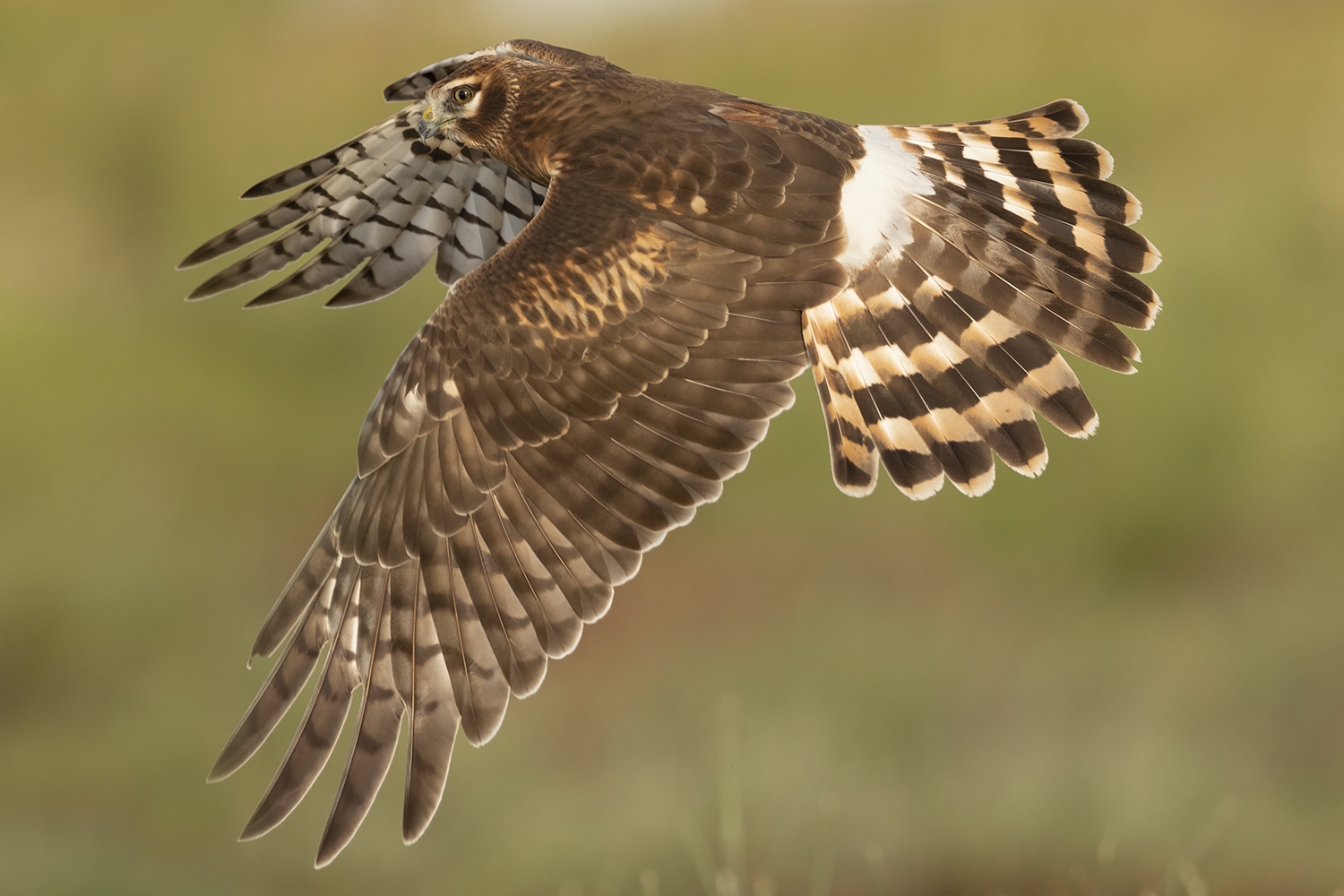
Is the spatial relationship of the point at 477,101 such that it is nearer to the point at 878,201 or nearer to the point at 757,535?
the point at 878,201

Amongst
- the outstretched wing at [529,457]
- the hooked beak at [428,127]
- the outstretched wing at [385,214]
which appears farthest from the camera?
the outstretched wing at [385,214]

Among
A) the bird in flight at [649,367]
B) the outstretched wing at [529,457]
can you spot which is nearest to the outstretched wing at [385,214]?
the bird in flight at [649,367]

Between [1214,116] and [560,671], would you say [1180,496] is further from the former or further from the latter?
[560,671]

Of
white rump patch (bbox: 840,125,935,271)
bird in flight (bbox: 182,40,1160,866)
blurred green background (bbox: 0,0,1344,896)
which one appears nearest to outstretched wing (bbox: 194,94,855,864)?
bird in flight (bbox: 182,40,1160,866)

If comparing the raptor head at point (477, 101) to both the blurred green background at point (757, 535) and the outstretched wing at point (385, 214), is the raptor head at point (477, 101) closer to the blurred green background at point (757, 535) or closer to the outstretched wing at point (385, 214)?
the outstretched wing at point (385, 214)

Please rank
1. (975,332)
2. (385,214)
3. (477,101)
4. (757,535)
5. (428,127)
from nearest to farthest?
(975,332), (477,101), (428,127), (385,214), (757,535)

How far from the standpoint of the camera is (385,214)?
17.9ft

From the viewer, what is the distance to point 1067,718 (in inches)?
401

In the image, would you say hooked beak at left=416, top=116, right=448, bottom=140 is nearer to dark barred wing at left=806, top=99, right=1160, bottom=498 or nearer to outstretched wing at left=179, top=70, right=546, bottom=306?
outstretched wing at left=179, top=70, right=546, bottom=306

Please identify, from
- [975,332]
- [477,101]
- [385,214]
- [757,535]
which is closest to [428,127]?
[477,101]

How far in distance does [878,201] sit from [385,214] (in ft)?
6.75

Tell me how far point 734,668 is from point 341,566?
7.72m

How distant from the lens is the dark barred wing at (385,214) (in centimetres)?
532

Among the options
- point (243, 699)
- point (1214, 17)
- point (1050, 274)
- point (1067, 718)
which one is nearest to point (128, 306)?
point (243, 699)
